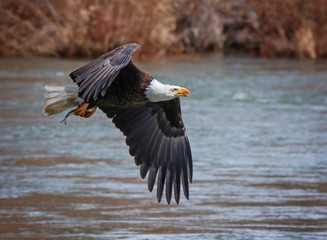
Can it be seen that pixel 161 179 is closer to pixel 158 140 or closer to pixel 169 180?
pixel 169 180

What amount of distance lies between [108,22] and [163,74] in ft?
8.41

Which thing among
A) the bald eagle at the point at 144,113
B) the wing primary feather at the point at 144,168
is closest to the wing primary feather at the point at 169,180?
the bald eagle at the point at 144,113

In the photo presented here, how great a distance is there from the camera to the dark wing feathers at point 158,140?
5656 millimetres

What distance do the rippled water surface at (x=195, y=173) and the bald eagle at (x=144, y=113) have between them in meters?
0.32

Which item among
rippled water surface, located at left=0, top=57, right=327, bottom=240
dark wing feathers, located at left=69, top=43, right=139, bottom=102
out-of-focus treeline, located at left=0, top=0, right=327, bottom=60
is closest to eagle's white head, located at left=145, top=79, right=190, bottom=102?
dark wing feathers, located at left=69, top=43, right=139, bottom=102

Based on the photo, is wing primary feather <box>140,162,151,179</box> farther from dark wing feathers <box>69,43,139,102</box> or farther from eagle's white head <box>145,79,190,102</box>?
dark wing feathers <box>69,43,139,102</box>

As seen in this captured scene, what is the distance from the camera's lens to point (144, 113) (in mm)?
5930

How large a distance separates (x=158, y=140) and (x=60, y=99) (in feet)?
2.61

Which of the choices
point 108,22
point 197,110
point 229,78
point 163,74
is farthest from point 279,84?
point 108,22

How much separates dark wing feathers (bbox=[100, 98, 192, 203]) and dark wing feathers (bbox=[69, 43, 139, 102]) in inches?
35.1

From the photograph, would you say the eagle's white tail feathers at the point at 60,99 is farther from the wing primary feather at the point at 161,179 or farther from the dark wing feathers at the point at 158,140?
the wing primary feather at the point at 161,179

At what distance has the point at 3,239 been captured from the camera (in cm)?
495

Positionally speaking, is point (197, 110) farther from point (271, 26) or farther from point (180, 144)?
point (271, 26)

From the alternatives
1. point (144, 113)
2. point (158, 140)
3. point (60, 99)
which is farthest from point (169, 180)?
point (60, 99)
